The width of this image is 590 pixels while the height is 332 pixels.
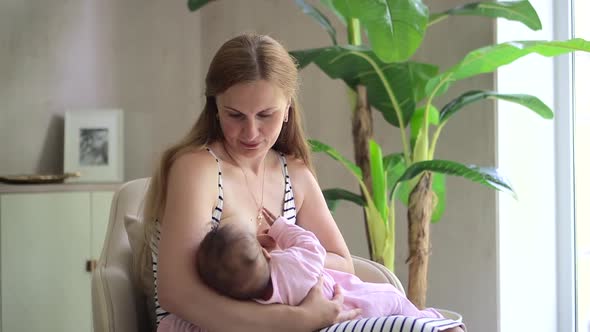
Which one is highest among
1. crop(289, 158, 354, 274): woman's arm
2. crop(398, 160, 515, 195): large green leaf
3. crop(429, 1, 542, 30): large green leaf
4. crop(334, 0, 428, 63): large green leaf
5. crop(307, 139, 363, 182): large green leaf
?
crop(429, 1, 542, 30): large green leaf

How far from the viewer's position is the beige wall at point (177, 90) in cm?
273

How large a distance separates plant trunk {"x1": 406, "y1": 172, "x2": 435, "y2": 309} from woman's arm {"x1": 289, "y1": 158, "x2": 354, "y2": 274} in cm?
65

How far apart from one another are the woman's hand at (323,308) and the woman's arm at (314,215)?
238 millimetres

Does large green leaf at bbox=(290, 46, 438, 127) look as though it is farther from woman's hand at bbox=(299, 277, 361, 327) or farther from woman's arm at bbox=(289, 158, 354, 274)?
woman's hand at bbox=(299, 277, 361, 327)

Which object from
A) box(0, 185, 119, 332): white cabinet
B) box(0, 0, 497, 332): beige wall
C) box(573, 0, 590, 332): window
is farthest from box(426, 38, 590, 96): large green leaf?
box(0, 185, 119, 332): white cabinet

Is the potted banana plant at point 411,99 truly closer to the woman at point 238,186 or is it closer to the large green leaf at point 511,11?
the large green leaf at point 511,11

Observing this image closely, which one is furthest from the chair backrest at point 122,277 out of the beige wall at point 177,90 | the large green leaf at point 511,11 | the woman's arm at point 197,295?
the beige wall at point 177,90

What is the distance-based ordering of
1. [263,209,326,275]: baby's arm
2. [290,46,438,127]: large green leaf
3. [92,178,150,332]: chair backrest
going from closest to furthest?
1. [263,209,326,275]: baby's arm
2. [92,178,150,332]: chair backrest
3. [290,46,438,127]: large green leaf

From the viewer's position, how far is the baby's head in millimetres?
1305

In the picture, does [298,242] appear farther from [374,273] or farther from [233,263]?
[374,273]

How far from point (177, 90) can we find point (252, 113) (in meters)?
2.10

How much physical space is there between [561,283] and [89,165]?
6.57 ft

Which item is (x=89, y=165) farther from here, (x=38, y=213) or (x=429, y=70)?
(x=429, y=70)

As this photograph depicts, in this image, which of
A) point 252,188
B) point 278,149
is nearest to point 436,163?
point 278,149
